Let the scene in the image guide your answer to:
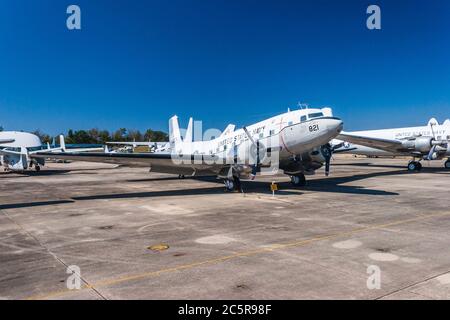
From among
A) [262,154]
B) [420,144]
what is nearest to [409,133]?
[420,144]

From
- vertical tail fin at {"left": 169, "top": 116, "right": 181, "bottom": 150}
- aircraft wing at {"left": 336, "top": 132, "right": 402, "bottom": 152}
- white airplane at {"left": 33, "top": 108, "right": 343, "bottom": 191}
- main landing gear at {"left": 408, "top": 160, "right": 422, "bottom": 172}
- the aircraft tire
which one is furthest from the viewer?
main landing gear at {"left": 408, "top": 160, "right": 422, "bottom": 172}

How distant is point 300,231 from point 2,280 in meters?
7.65

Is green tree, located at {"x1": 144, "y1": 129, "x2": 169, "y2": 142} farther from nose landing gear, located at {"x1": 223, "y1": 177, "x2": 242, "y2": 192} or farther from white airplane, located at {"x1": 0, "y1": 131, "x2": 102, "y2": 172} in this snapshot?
nose landing gear, located at {"x1": 223, "y1": 177, "x2": 242, "y2": 192}

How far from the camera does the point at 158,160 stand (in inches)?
742

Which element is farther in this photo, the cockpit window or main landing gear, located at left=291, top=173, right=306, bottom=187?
main landing gear, located at left=291, top=173, right=306, bottom=187

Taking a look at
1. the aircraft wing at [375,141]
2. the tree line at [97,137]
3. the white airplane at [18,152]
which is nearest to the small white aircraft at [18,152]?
the white airplane at [18,152]

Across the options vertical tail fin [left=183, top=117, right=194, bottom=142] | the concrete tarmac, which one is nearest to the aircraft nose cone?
the concrete tarmac

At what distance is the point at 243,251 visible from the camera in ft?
27.3

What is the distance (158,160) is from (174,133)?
13.5m

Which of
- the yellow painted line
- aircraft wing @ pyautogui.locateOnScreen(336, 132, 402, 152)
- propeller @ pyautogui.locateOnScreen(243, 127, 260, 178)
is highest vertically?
aircraft wing @ pyautogui.locateOnScreen(336, 132, 402, 152)

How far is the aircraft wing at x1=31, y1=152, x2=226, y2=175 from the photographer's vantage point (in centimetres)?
1742

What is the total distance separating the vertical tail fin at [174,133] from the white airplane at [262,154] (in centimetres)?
1010

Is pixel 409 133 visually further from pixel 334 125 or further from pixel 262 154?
pixel 262 154
